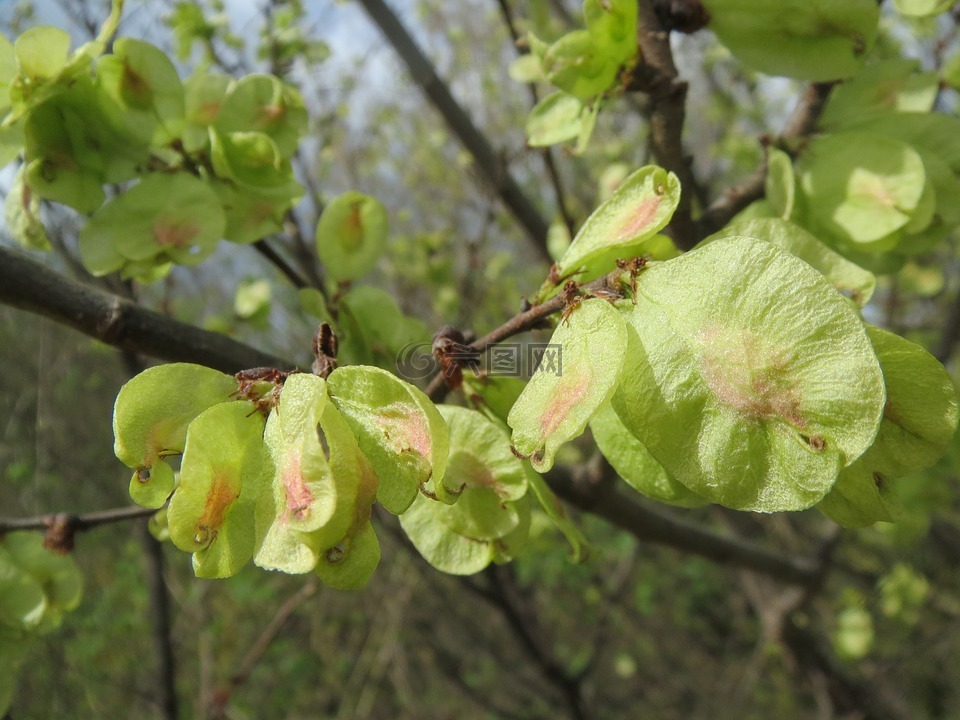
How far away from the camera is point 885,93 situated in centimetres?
85

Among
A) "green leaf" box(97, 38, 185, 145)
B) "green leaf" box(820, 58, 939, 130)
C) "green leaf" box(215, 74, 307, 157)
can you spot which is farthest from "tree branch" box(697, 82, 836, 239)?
"green leaf" box(97, 38, 185, 145)

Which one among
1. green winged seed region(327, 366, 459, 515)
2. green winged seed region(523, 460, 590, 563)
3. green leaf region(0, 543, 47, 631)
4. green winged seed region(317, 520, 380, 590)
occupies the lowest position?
green winged seed region(523, 460, 590, 563)

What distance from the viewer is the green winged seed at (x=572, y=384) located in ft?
1.49

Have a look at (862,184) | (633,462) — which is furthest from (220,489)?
(862,184)

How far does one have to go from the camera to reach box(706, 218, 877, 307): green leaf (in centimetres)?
58

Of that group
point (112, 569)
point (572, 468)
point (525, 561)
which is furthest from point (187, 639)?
point (572, 468)

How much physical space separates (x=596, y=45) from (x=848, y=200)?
0.34m

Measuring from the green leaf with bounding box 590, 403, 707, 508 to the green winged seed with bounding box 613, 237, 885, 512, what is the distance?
0.08 m

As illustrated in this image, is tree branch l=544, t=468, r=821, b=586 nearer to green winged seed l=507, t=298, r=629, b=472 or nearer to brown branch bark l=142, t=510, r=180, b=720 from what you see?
green winged seed l=507, t=298, r=629, b=472

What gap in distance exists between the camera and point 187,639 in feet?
12.3

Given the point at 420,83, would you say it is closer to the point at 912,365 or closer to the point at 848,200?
the point at 848,200

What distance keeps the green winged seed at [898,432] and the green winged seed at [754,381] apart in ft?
0.20

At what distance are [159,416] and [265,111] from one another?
501mm

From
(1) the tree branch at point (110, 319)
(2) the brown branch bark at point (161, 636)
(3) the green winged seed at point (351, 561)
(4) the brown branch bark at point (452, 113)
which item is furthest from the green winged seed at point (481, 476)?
(2) the brown branch bark at point (161, 636)
